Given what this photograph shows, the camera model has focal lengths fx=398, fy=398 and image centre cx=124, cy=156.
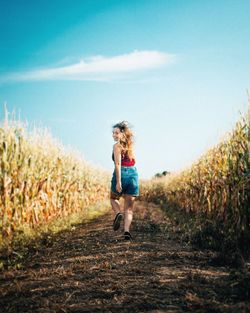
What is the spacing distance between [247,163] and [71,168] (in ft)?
33.2

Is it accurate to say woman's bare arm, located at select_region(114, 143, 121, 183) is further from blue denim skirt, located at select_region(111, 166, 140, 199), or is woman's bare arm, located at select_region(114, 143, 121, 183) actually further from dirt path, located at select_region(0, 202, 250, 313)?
dirt path, located at select_region(0, 202, 250, 313)

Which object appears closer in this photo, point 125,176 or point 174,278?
point 174,278

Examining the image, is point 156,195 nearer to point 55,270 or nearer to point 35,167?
point 35,167

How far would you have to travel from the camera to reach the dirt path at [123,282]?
365cm

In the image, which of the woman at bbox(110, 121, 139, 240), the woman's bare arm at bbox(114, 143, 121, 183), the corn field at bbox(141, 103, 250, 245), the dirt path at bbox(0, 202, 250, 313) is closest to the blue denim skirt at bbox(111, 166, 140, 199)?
the woman at bbox(110, 121, 139, 240)

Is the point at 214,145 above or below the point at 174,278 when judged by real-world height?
above

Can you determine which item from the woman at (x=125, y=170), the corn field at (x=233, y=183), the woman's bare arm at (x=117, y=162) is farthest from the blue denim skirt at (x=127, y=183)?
the corn field at (x=233, y=183)

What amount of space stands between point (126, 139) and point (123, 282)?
3800mm

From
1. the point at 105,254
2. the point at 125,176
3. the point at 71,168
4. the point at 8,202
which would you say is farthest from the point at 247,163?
the point at 71,168

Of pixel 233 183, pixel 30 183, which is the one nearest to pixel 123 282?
pixel 233 183

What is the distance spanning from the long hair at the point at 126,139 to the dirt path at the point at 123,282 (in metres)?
1.80

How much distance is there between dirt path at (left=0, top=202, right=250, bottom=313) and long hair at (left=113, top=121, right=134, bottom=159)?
71.1 inches

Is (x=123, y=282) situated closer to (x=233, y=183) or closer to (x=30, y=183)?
(x=233, y=183)

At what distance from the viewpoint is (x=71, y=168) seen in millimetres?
16406
